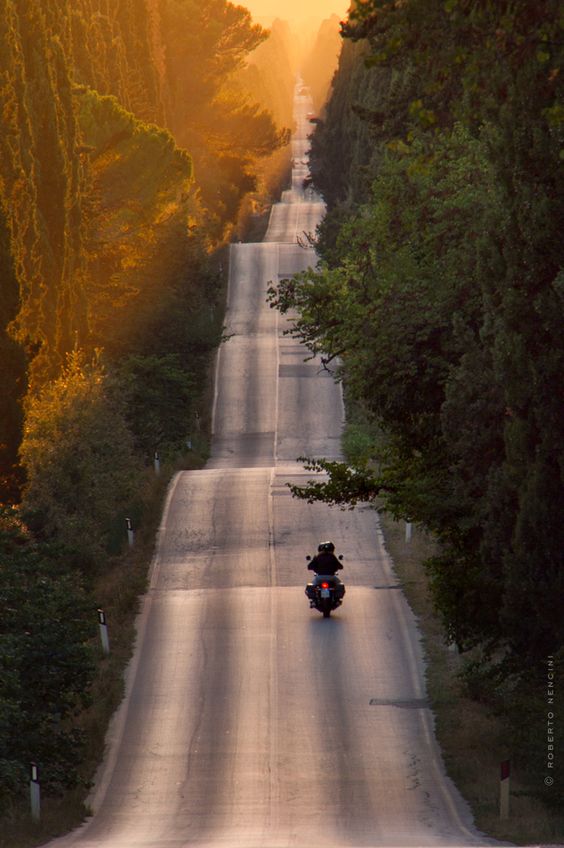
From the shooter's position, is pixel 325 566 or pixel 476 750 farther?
pixel 325 566

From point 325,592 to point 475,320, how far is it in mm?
10561

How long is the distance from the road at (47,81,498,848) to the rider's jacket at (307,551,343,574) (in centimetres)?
104

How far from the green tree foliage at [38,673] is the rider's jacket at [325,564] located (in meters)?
8.02

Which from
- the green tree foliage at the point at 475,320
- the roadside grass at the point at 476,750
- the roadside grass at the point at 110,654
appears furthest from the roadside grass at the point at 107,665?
Answer: the green tree foliage at the point at 475,320

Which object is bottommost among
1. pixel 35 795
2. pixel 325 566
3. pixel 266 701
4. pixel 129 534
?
pixel 266 701

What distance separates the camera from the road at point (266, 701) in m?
18.5

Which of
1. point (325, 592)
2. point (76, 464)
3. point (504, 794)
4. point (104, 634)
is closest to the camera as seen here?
point (504, 794)

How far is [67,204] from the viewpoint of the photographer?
45.6 metres

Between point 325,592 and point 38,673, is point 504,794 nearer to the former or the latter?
point 38,673

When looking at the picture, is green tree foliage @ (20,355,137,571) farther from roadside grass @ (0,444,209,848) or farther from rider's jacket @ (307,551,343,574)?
rider's jacket @ (307,551,343,574)

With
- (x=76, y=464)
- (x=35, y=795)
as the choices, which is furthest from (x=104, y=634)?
(x=76, y=464)

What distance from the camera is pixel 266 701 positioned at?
2473 centimetres

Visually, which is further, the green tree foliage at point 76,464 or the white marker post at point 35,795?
the green tree foliage at point 76,464

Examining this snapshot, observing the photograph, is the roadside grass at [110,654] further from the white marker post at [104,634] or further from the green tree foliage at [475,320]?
the green tree foliage at [475,320]
